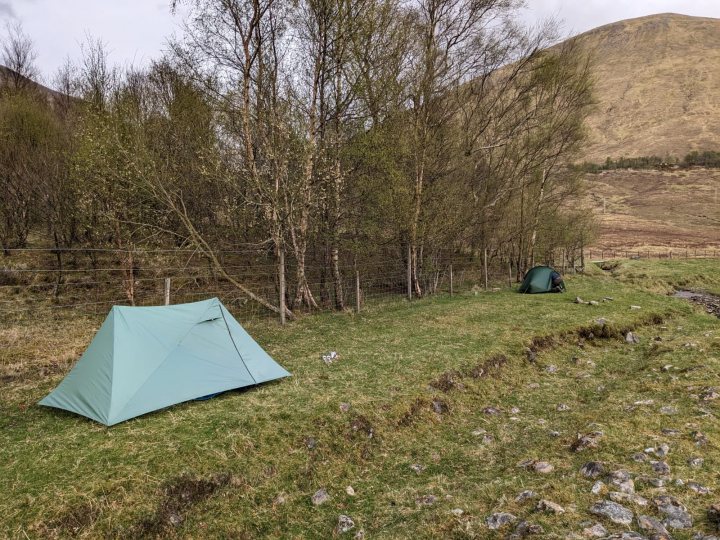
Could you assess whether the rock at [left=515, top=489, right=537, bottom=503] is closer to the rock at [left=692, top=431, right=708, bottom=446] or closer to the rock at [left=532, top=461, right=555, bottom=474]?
the rock at [left=532, top=461, right=555, bottom=474]

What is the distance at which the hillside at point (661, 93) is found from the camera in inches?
5032

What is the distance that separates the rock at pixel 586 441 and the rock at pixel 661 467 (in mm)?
769

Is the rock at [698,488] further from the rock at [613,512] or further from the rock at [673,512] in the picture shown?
the rock at [613,512]

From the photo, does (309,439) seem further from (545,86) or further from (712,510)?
(545,86)

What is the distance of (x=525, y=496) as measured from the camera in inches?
187

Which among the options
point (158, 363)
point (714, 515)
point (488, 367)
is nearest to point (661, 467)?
point (714, 515)

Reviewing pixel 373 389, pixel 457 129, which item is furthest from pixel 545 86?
pixel 373 389

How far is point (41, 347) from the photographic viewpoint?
11086 mm

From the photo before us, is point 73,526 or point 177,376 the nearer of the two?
point 73,526

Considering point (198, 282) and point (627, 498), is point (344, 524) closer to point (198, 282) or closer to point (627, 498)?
point (627, 498)

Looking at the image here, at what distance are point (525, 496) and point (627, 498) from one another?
95 centimetres

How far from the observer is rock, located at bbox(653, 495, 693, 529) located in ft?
13.0

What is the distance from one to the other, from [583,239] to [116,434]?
29598mm

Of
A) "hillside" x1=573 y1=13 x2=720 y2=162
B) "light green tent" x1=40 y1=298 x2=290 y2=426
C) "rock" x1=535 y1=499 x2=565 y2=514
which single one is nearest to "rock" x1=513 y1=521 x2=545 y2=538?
"rock" x1=535 y1=499 x2=565 y2=514
